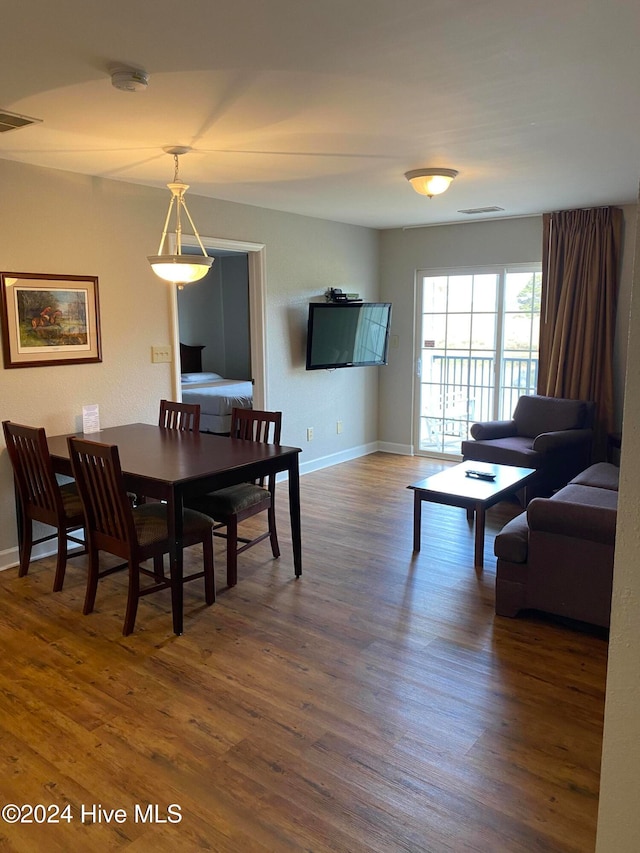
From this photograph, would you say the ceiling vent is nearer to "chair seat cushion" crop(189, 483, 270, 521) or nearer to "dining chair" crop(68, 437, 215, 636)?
"dining chair" crop(68, 437, 215, 636)

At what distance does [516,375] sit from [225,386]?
11.3 ft

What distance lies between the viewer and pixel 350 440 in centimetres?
704

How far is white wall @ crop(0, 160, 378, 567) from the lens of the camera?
12.9 feet

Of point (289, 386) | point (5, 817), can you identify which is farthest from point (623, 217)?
point (5, 817)

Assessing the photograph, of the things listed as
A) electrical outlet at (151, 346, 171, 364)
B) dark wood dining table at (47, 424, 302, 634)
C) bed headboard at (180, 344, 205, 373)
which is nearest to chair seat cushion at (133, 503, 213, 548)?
dark wood dining table at (47, 424, 302, 634)

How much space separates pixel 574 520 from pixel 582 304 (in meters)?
3.27

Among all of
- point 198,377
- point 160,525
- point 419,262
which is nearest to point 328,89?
point 160,525

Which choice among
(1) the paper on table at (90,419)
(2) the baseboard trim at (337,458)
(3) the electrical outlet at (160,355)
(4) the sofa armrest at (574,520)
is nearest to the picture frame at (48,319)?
(1) the paper on table at (90,419)

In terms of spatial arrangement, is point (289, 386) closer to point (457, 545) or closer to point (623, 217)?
point (457, 545)

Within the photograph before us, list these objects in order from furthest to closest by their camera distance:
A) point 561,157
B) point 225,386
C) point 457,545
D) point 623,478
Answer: point 225,386
point 457,545
point 561,157
point 623,478

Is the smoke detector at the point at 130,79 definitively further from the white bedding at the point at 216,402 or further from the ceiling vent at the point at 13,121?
the white bedding at the point at 216,402

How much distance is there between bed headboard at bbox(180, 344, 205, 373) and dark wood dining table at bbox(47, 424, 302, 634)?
5.06m

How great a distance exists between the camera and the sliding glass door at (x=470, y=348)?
6316 millimetres

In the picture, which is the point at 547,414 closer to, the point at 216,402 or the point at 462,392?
the point at 462,392
